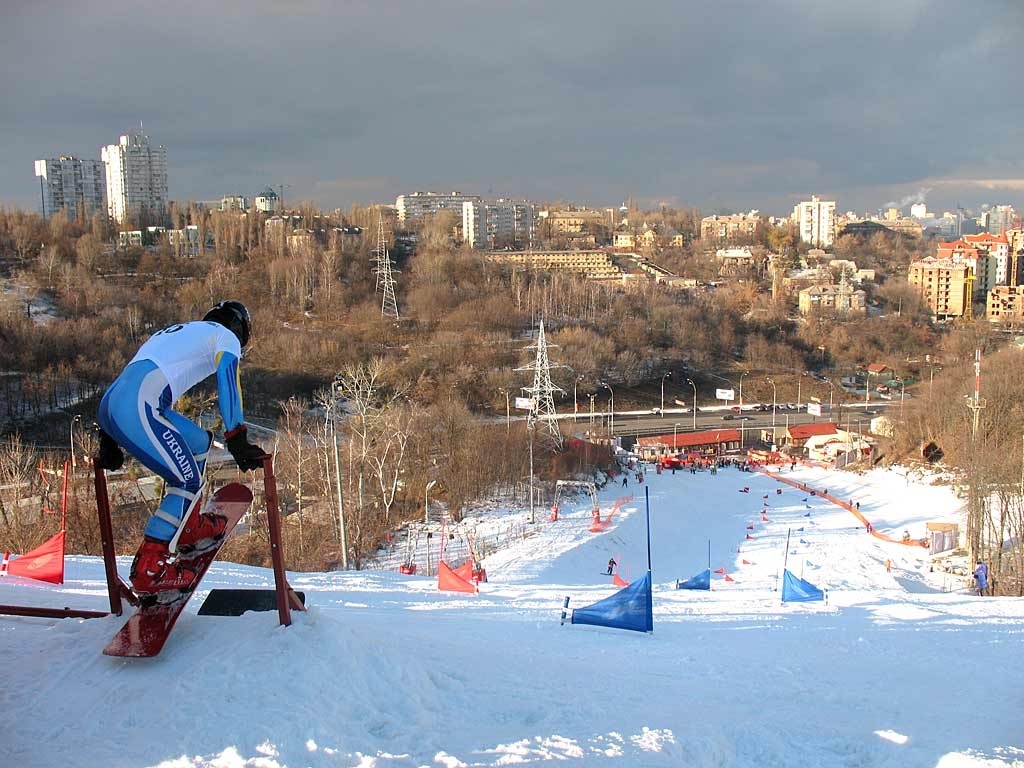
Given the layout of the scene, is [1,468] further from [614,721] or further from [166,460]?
[614,721]

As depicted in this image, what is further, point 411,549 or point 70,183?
point 70,183

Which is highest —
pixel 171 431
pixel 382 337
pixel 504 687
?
pixel 171 431

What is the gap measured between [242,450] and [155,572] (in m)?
0.70

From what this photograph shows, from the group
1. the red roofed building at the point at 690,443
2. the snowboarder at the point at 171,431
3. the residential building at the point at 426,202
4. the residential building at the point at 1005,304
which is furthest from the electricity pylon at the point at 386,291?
the residential building at the point at 426,202

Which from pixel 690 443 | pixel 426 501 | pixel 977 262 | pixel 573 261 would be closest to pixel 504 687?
pixel 426 501

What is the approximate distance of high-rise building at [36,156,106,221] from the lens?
300 ft

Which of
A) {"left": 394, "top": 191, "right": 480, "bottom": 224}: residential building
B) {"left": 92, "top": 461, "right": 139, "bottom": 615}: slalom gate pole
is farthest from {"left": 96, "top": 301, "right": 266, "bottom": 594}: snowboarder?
{"left": 394, "top": 191, "right": 480, "bottom": 224}: residential building

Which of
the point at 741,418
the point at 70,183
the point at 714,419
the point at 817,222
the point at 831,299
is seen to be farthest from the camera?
the point at 817,222

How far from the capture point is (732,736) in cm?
359

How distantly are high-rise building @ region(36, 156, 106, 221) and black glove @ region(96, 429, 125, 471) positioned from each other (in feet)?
320

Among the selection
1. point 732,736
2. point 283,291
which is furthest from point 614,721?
point 283,291

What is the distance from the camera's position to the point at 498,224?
10631 centimetres

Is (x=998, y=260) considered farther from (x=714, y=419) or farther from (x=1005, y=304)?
(x=714, y=419)

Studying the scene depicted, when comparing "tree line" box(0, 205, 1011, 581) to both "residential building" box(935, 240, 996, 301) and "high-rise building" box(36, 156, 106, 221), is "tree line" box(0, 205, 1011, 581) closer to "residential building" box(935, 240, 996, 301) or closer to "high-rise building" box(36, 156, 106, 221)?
"residential building" box(935, 240, 996, 301)
